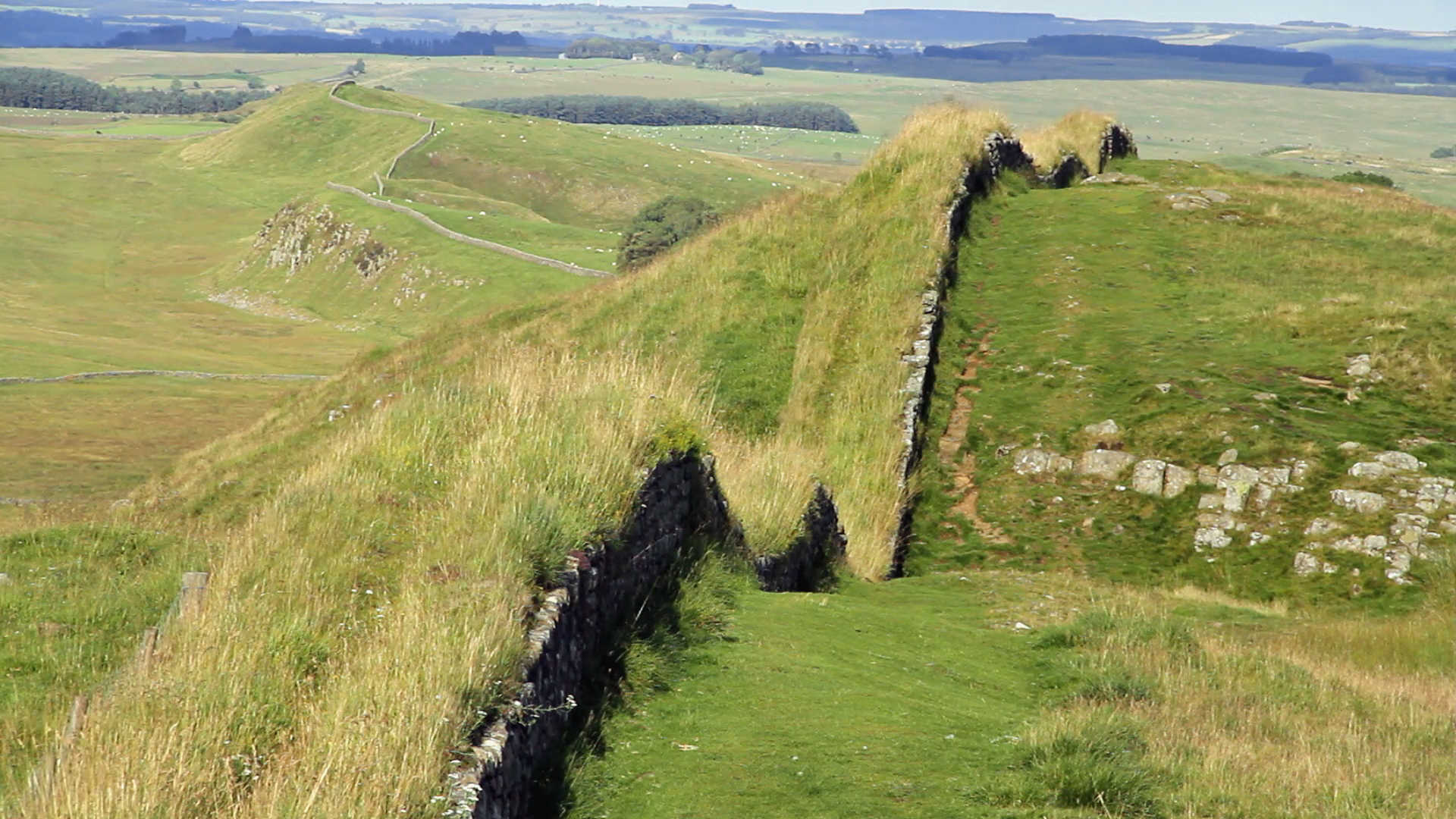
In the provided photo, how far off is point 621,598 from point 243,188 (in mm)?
198408

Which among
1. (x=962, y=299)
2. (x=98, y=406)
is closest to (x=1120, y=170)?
(x=962, y=299)

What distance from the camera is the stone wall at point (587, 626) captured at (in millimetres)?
7949

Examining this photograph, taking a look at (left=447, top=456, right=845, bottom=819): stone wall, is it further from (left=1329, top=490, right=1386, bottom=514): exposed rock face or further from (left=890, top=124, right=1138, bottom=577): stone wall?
(left=1329, top=490, right=1386, bottom=514): exposed rock face

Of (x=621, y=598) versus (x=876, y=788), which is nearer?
(x=876, y=788)

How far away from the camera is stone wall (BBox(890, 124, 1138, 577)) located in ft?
75.4

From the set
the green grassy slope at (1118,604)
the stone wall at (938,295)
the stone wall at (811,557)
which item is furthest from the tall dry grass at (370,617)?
the stone wall at (938,295)

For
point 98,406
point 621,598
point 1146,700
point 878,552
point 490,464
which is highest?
point 490,464

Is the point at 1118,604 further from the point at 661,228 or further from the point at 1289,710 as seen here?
the point at 661,228

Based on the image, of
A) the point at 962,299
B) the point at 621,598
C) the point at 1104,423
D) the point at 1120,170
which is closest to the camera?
the point at 621,598

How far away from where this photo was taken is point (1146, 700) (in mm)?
12234

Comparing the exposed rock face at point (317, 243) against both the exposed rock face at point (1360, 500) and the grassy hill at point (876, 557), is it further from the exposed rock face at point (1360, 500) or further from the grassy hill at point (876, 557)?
the exposed rock face at point (1360, 500)

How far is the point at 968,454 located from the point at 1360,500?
22.3 ft

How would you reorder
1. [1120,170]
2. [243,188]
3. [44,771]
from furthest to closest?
[243,188]
[1120,170]
[44,771]

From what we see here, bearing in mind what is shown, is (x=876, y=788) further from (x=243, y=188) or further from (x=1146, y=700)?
(x=243, y=188)
